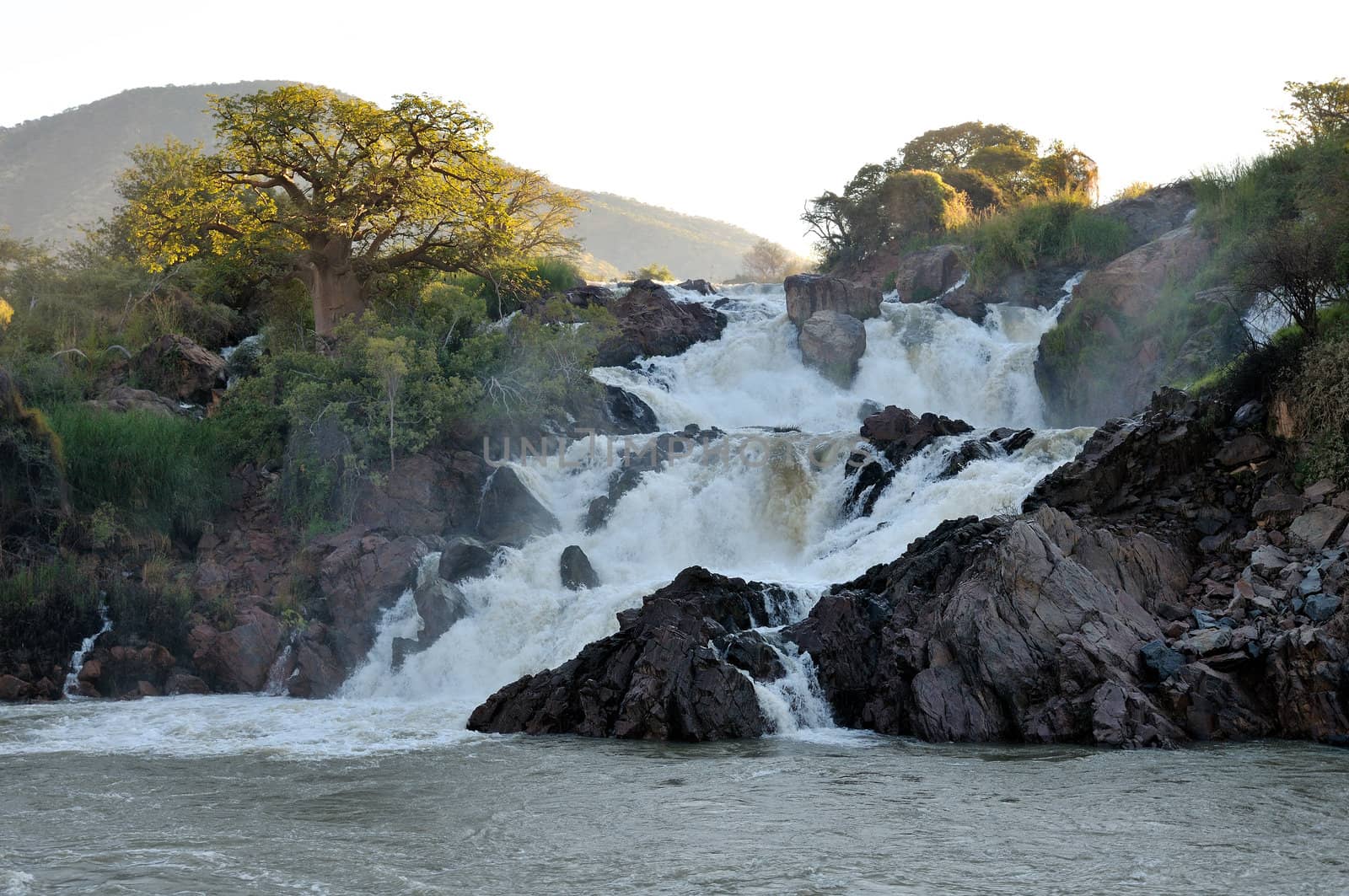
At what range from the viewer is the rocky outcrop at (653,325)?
3441 cm

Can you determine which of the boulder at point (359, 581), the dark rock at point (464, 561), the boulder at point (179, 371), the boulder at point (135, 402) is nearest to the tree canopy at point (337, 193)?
the boulder at point (179, 371)

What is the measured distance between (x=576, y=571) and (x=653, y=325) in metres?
15.1

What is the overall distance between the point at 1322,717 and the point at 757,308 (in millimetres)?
26179

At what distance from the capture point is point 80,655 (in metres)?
20.5

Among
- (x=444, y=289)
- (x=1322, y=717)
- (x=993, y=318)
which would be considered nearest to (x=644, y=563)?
(x=444, y=289)

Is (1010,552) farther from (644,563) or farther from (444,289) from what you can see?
(444,289)

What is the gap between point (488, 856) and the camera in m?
10.1

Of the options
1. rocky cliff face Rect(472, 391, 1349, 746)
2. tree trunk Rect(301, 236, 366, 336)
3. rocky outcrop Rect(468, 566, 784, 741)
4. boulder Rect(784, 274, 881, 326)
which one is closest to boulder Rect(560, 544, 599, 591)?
rocky outcrop Rect(468, 566, 784, 741)

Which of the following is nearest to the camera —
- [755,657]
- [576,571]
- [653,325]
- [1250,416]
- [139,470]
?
[755,657]

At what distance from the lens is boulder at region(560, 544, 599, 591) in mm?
21594

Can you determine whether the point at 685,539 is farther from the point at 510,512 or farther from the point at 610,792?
the point at 610,792

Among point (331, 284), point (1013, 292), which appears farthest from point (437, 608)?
point (1013, 292)

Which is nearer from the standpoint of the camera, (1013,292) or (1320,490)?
(1320,490)

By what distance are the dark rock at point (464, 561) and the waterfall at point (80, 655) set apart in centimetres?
575
